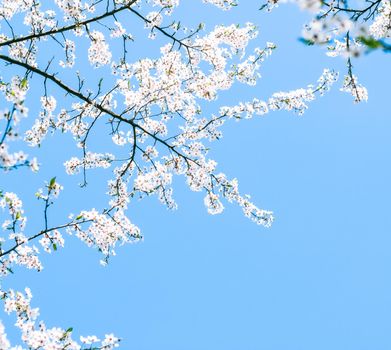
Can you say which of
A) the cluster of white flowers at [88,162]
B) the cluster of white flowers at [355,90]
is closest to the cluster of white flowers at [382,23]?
the cluster of white flowers at [355,90]

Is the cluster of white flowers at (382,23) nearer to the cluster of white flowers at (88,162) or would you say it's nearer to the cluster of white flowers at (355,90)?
the cluster of white flowers at (355,90)

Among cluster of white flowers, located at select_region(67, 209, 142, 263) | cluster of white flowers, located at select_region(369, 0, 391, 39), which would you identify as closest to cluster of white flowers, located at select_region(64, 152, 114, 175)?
cluster of white flowers, located at select_region(67, 209, 142, 263)

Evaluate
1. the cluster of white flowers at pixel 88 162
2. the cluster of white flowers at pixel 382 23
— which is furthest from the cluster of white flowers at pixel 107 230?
the cluster of white flowers at pixel 382 23

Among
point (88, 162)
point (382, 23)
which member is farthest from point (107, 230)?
point (382, 23)

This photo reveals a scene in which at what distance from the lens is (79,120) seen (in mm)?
7754

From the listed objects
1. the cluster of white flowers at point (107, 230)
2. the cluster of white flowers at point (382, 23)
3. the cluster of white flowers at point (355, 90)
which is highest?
the cluster of white flowers at point (382, 23)

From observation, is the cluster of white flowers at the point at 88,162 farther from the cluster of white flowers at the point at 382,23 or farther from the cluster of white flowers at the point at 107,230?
the cluster of white flowers at the point at 382,23

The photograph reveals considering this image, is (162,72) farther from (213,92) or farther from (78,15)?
(78,15)

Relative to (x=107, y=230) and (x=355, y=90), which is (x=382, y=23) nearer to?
(x=355, y=90)

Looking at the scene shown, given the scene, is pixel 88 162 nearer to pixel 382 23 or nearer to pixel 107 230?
pixel 107 230

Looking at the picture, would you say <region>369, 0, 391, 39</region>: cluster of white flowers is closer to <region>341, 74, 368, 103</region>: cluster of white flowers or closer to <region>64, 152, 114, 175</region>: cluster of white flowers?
<region>341, 74, 368, 103</region>: cluster of white flowers

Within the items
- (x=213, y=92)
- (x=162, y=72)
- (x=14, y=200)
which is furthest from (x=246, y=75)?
(x=14, y=200)

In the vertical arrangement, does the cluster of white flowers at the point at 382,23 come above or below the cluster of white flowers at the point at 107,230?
above

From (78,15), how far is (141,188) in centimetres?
324
